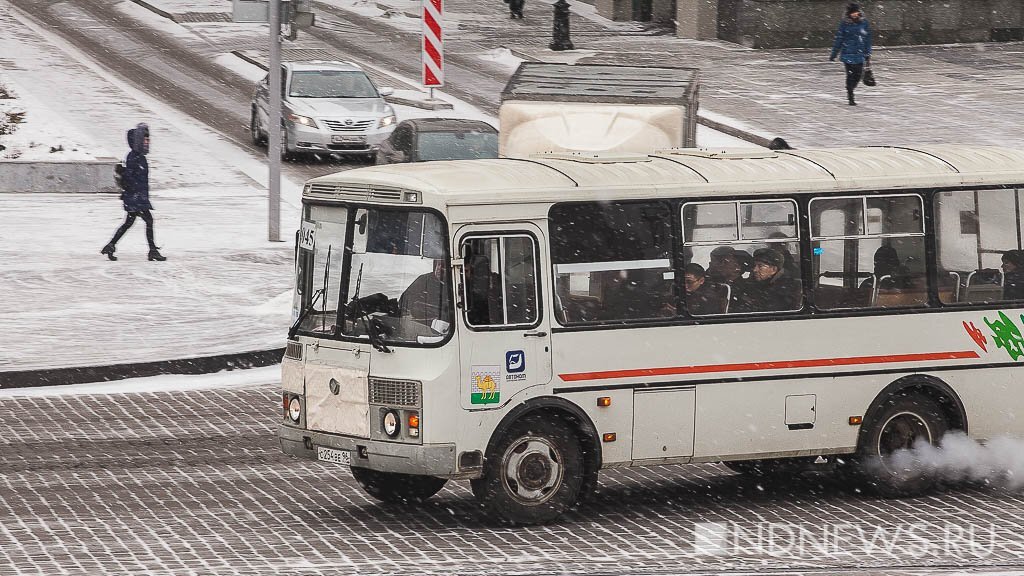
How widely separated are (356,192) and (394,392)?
1.33 meters

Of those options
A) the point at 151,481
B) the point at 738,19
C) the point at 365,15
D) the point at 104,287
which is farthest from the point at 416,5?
the point at 151,481

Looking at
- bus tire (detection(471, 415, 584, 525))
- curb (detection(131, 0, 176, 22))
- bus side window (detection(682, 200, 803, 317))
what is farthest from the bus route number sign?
curb (detection(131, 0, 176, 22))

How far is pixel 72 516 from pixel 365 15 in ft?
121

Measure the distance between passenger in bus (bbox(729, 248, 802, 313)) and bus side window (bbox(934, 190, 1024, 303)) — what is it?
1.20 metres

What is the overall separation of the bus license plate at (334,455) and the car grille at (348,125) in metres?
18.2

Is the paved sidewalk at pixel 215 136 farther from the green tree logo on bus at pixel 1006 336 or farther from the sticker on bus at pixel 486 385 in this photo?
the green tree logo on bus at pixel 1006 336

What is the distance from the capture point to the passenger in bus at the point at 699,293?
11.4 meters

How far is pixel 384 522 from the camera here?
1102 cm

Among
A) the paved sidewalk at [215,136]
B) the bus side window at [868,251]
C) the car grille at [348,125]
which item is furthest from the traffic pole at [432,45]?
the bus side window at [868,251]

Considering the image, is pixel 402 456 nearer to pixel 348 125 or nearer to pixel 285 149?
pixel 348 125

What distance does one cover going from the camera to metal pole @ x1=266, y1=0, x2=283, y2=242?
74.4 feet

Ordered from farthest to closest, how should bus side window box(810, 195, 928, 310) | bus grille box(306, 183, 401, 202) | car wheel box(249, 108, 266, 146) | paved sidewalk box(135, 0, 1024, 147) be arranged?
paved sidewalk box(135, 0, 1024, 147) → car wheel box(249, 108, 266, 146) → bus side window box(810, 195, 928, 310) → bus grille box(306, 183, 401, 202)

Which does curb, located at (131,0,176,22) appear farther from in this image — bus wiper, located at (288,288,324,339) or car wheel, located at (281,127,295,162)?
bus wiper, located at (288,288,324,339)

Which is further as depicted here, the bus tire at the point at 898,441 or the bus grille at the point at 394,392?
the bus tire at the point at 898,441
